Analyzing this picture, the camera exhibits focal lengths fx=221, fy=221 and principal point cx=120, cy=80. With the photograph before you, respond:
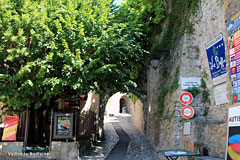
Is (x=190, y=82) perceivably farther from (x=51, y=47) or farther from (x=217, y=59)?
(x=51, y=47)

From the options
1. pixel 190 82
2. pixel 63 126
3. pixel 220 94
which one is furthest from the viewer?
pixel 63 126

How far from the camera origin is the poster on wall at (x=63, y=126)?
8.12 metres

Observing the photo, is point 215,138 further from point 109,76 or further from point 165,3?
point 165,3

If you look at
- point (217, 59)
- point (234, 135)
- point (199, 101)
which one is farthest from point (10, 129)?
point (217, 59)

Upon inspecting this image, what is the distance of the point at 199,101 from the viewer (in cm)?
757

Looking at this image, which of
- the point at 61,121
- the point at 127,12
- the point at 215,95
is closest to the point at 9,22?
the point at 61,121

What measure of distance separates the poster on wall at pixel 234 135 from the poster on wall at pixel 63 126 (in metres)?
5.55

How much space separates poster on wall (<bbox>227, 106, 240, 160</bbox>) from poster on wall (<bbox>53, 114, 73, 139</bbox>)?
5.55 m

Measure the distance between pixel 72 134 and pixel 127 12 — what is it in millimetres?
6291

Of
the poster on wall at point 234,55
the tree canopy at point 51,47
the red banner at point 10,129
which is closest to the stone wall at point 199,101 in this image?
the poster on wall at point 234,55

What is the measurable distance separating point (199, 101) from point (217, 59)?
5.27 feet

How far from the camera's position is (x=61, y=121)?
8.24 meters

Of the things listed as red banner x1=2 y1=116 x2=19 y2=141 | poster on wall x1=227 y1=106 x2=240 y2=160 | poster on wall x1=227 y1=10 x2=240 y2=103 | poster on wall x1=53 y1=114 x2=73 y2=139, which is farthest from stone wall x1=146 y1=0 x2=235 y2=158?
red banner x1=2 y1=116 x2=19 y2=141

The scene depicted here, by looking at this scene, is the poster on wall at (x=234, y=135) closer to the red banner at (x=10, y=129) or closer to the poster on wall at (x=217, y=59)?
the poster on wall at (x=217, y=59)
